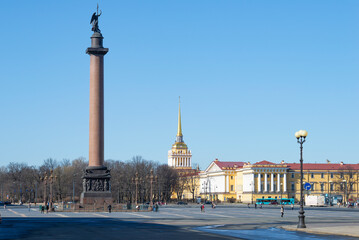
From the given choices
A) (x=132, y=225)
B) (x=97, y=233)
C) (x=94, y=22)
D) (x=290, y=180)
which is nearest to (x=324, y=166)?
(x=290, y=180)

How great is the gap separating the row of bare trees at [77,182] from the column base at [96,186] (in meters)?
73.1

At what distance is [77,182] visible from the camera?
16025 centimetres

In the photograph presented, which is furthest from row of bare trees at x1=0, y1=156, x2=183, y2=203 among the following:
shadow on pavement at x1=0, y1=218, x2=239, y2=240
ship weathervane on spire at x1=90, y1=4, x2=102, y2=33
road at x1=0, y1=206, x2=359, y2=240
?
shadow on pavement at x1=0, y1=218, x2=239, y2=240

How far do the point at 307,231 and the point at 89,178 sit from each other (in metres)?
40.1

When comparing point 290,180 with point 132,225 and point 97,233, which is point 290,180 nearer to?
point 132,225

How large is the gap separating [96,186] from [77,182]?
87.7 m

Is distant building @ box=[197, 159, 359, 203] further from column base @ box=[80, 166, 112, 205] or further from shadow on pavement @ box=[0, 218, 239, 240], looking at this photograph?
shadow on pavement @ box=[0, 218, 239, 240]

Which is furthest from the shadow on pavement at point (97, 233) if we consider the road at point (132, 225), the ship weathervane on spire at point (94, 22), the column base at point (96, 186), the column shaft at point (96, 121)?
the ship weathervane on spire at point (94, 22)

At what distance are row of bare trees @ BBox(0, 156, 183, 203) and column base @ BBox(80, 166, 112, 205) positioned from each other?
240 ft

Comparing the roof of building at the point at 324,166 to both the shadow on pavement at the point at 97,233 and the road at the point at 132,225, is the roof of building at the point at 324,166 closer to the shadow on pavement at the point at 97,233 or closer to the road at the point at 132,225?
the road at the point at 132,225

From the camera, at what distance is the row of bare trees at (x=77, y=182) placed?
6225 inches

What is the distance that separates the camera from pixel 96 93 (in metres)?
75.1

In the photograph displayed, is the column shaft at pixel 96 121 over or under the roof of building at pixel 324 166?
over

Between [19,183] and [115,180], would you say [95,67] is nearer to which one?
[115,180]
